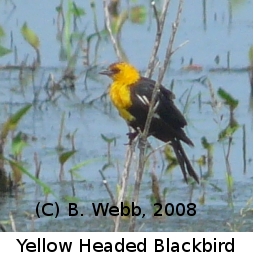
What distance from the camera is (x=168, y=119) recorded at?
563cm

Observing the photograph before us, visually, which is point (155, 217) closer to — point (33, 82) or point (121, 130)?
point (121, 130)

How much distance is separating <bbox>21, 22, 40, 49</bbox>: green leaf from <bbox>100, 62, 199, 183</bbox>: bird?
138cm

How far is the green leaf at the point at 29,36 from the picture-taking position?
23.2ft

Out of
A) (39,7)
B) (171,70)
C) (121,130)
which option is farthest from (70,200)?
(39,7)

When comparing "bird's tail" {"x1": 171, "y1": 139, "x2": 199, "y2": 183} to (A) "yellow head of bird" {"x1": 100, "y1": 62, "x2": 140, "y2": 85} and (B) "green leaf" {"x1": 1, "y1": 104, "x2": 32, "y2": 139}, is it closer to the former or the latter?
(A) "yellow head of bird" {"x1": 100, "y1": 62, "x2": 140, "y2": 85}

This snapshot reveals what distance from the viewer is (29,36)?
7.21 metres

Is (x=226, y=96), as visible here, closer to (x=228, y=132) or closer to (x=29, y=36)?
(x=228, y=132)

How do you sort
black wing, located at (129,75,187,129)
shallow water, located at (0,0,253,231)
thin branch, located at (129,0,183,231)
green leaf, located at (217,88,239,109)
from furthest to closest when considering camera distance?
shallow water, located at (0,0,253,231)
green leaf, located at (217,88,239,109)
black wing, located at (129,75,187,129)
thin branch, located at (129,0,183,231)

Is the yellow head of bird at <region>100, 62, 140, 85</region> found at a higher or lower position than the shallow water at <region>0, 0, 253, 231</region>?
higher

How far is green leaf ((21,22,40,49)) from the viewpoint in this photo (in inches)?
279

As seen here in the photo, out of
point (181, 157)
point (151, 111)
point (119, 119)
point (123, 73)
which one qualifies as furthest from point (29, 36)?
point (151, 111)

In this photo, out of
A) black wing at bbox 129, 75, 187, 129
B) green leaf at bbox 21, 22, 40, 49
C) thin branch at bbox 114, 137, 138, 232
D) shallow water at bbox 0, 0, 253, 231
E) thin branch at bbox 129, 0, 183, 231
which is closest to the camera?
thin branch at bbox 129, 0, 183, 231

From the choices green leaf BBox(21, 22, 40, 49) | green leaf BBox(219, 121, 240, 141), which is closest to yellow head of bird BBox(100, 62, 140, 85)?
green leaf BBox(219, 121, 240, 141)

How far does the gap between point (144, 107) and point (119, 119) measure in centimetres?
137
